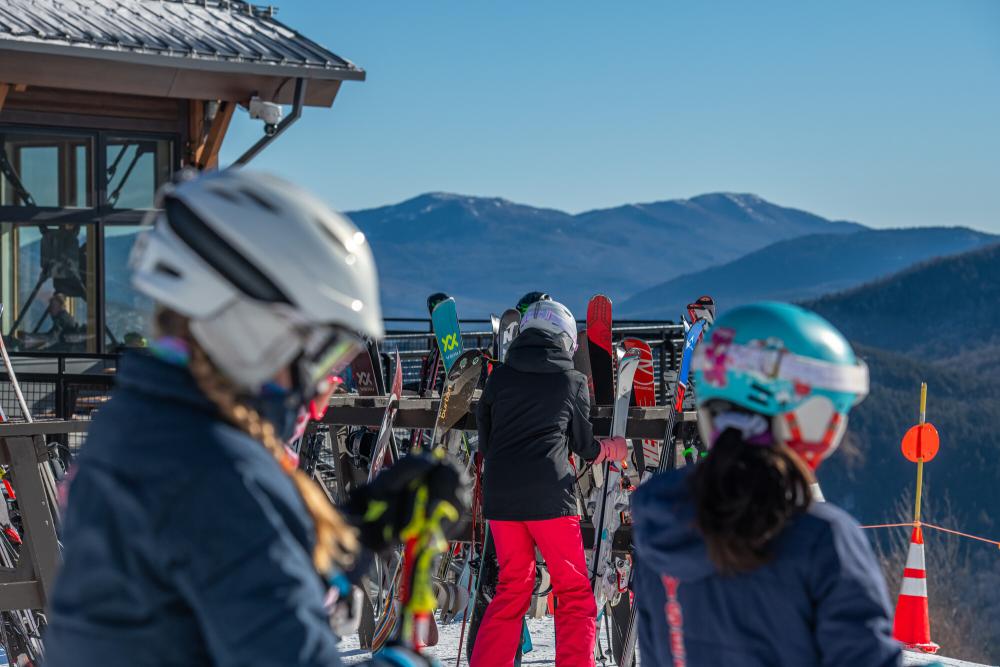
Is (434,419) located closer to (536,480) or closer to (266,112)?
(536,480)

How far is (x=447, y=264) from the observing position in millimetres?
197000

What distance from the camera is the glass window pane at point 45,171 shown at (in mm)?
11406

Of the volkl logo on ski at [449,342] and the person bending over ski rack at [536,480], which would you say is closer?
the person bending over ski rack at [536,480]

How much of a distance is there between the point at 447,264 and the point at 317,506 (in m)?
196

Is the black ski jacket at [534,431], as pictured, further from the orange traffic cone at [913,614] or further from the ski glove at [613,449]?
the orange traffic cone at [913,614]

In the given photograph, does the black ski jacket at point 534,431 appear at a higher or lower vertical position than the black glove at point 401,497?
lower

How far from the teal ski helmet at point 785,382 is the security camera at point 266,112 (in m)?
9.96

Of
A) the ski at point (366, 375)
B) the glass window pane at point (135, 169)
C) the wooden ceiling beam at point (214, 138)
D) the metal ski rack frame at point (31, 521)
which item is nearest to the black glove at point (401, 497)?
the metal ski rack frame at point (31, 521)

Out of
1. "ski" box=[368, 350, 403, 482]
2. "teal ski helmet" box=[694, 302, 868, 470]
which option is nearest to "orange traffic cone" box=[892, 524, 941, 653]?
"ski" box=[368, 350, 403, 482]

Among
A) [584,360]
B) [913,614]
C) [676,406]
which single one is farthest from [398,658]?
[913,614]

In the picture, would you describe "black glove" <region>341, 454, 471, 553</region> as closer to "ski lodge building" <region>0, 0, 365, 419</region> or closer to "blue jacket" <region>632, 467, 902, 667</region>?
"blue jacket" <region>632, 467, 902, 667</region>

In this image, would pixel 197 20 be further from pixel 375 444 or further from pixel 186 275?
pixel 186 275

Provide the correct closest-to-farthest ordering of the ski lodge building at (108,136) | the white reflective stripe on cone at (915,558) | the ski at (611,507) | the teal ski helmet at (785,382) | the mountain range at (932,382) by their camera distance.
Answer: the teal ski helmet at (785,382) < the ski at (611,507) < the white reflective stripe on cone at (915,558) < the ski lodge building at (108,136) < the mountain range at (932,382)

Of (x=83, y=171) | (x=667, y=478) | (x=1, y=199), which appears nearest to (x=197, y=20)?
(x=83, y=171)
